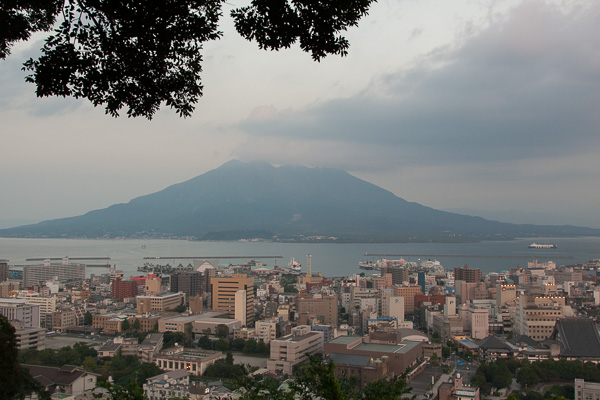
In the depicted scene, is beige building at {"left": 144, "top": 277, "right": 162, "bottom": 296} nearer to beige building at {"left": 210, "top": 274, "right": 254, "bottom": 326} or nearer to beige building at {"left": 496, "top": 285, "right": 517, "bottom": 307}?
beige building at {"left": 210, "top": 274, "right": 254, "bottom": 326}

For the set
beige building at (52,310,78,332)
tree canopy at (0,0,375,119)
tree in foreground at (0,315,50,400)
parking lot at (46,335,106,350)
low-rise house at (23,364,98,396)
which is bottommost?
parking lot at (46,335,106,350)

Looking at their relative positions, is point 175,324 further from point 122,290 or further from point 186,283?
point 122,290

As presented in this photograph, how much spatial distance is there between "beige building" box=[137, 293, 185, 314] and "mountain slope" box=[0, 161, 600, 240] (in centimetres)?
3759

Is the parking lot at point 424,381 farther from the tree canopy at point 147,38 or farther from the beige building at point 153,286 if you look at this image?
the beige building at point 153,286

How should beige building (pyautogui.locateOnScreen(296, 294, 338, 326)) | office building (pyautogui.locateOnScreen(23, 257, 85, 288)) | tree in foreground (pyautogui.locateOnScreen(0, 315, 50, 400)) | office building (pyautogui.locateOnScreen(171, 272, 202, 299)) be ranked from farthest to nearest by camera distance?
office building (pyautogui.locateOnScreen(23, 257, 85, 288)) → office building (pyautogui.locateOnScreen(171, 272, 202, 299)) → beige building (pyautogui.locateOnScreen(296, 294, 338, 326)) → tree in foreground (pyautogui.locateOnScreen(0, 315, 50, 400))

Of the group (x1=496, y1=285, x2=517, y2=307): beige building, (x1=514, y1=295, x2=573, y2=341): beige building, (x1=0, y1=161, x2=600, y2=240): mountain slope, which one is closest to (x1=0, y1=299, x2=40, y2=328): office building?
(x1=514, y1=295, x2=573, y2=341): beige building

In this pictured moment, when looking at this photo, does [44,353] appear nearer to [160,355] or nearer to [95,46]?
[160,355]

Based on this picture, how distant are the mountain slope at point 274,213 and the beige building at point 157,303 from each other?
37.6m

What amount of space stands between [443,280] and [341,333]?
10.4 metres

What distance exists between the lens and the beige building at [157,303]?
1321cm

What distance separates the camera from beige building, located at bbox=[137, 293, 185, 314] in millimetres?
13205

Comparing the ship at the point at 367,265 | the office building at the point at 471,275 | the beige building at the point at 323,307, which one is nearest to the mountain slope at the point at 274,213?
the ship at the point at 367,265

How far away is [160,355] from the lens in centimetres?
821

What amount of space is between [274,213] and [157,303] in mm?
53080
